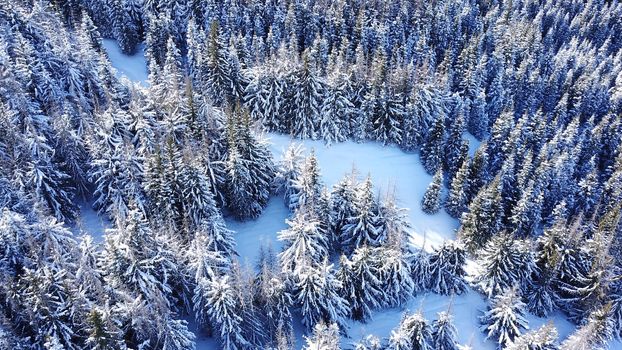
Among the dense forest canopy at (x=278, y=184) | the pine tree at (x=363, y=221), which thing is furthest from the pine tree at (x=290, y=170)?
the pine tree at (x=363, y=221)

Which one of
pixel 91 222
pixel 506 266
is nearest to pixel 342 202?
pixel 506 266

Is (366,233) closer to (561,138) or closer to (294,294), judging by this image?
(294,294)

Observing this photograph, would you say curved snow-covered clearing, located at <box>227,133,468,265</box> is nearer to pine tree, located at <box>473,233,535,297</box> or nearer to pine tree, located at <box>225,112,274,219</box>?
pine tree, located at <box>225,112,274,219</box>

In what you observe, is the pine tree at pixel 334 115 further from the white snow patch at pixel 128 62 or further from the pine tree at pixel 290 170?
the white snow patch at pixel 128 62

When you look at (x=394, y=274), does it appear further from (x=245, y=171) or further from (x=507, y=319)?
(x=245, y=171)

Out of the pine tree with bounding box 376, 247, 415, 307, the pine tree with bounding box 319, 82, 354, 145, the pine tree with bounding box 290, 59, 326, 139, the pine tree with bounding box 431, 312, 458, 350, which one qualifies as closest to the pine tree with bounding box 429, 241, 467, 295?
the pine tree with bounding box 376, 247, 415, 307

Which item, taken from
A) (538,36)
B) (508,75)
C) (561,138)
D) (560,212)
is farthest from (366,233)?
(538,36)
